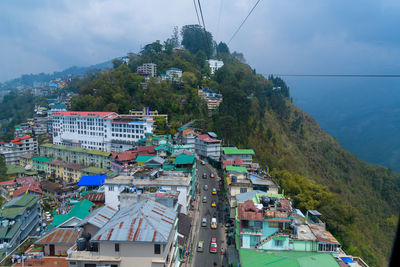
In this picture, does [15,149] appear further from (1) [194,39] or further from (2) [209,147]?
(1) [194,39]

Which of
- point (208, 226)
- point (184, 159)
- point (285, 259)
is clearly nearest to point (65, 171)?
point (184, 159)

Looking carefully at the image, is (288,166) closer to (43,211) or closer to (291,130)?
(291,130)

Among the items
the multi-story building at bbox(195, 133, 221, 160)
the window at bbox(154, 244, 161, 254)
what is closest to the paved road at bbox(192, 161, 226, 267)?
the multi-story building at bbox(195, 133, 221, 160)

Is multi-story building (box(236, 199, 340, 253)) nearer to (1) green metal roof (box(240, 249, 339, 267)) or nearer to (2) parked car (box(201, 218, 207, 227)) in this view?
(1) green metal roof (box(240, 249, 339, 267))

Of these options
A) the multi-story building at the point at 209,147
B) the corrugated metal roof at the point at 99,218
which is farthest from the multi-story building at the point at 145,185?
the multi-story building at the point at 209,147

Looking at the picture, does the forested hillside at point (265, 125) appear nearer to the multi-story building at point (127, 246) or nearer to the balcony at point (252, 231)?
the balcony at point (252, 231)
